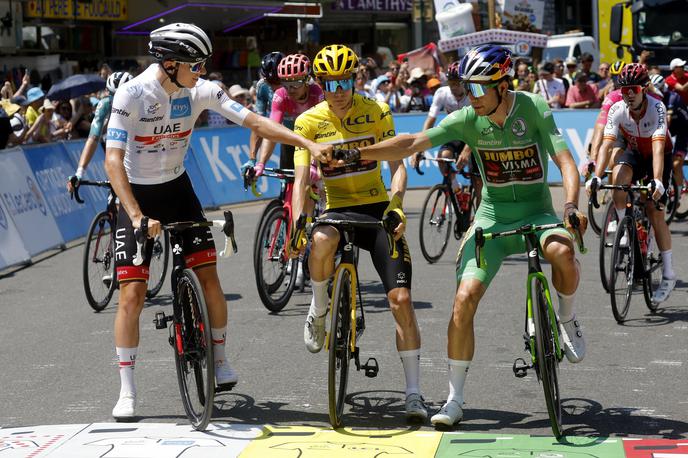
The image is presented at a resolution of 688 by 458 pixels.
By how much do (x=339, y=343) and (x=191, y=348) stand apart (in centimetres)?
82

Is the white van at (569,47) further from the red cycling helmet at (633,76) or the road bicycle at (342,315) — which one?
the road bicycle at (342,315)

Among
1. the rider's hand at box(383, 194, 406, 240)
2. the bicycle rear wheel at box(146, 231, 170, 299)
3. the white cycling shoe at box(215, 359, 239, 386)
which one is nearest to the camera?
the rider's hand at box(383, 194, 406, 240)

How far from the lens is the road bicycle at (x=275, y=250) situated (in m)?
10.3

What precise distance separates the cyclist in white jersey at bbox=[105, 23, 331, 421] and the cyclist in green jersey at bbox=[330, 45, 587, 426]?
810 millimetres

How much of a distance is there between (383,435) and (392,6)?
1475 inches

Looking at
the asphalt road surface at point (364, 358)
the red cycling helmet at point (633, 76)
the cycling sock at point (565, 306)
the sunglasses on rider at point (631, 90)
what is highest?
the red cycling helmet at point (633, 76)

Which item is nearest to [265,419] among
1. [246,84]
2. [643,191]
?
[643,191]

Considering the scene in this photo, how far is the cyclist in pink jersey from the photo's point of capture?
33.2ft

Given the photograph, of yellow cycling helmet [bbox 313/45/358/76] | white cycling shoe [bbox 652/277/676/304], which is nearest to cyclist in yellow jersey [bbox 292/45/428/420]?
yellow cycling helmet [bbox 313/45/358/76]

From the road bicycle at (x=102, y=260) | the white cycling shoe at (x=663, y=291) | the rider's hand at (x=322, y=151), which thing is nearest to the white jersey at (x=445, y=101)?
the road bicycle at (x=102, y=260)

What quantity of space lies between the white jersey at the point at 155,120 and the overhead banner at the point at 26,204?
680cm

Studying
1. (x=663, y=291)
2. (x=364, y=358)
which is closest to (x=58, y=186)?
(x=364, y=358)

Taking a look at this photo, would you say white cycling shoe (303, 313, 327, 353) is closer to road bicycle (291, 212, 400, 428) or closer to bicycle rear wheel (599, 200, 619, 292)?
road bicycle (291, 212, 400, 428)

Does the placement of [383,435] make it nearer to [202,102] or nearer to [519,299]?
[202,102]
